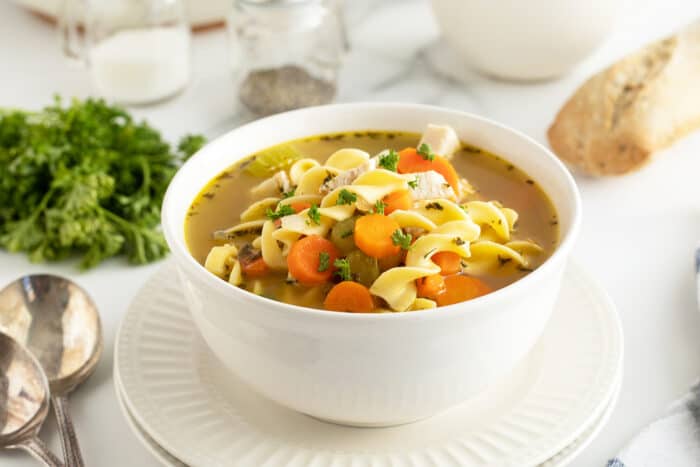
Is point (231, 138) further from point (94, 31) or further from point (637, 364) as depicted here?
point (94, 31)

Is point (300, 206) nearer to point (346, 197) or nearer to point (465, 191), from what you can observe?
point (346, 197)

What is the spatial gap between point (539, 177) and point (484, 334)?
72cm

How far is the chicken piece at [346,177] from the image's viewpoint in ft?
7.73

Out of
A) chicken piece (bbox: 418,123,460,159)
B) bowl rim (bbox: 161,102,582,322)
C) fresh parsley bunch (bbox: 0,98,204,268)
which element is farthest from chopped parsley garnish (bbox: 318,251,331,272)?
fresh parsley bunch (bbox: 0,98,204,268)

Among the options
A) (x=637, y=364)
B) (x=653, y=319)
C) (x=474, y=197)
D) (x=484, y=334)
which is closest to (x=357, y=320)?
(x=484, y=334)

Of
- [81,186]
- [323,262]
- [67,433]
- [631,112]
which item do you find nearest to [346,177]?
[323,262]

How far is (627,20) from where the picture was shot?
5020 millimetres

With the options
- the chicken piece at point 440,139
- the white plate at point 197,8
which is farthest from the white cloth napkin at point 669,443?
the white plate at point 197,8

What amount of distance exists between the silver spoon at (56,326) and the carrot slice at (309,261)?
2.59 feet

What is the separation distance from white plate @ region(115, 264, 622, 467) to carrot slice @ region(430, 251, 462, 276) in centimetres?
32

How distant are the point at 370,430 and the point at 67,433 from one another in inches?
31.6

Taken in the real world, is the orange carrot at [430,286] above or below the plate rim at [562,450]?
above

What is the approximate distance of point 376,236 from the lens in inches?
84.4

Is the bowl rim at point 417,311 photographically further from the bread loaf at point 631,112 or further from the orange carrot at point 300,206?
the bread loaf at point 631,112
